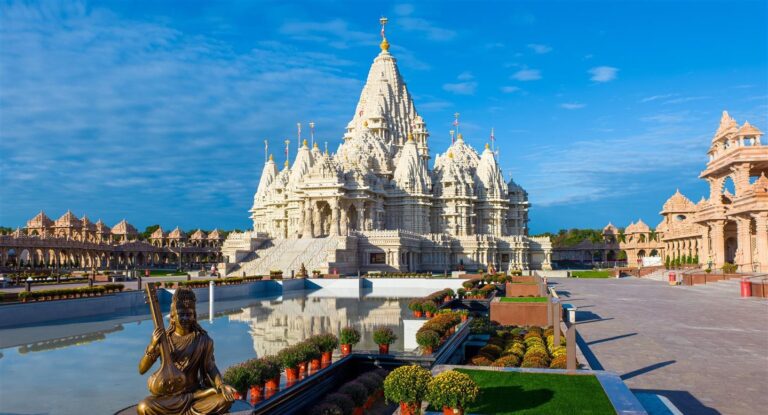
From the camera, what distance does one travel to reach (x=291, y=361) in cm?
1133

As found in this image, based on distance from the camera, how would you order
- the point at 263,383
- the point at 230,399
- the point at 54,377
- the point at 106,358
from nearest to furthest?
the point at 230,399
the point at 263,383
the point at 54,377
the point at 106,358

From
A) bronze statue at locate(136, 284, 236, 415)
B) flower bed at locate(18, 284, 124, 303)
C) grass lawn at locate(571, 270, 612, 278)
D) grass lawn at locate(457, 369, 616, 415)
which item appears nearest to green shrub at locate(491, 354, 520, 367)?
grass lawn at locate(457, 369, 616, 415)

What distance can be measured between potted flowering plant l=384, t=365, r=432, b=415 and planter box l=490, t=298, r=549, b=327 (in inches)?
534

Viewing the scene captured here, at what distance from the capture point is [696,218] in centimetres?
5922

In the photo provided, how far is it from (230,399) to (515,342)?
1122cm

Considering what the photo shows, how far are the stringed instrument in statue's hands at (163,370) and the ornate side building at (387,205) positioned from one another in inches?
1827

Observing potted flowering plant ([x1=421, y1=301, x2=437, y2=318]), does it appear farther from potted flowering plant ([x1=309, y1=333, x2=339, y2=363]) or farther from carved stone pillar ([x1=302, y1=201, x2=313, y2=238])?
carved stone pillar ([x1=302, y1=201, x2=313, y2=238])

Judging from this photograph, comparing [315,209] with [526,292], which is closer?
[526,292]

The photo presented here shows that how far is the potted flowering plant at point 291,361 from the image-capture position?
37.0ft

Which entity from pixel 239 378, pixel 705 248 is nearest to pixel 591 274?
pixel 705 248

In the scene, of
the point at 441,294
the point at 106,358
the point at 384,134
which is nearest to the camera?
the point at 106,358

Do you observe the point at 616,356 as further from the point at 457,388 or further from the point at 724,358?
the point at 457,388

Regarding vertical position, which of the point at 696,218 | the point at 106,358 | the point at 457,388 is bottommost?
the point at 106,358

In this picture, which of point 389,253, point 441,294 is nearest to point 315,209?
point 389,253
